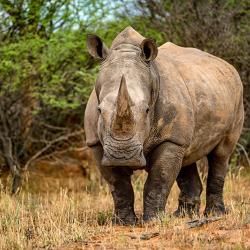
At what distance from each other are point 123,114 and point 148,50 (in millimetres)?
1042

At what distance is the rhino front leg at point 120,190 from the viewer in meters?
7.51

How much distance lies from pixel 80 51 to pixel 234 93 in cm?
529

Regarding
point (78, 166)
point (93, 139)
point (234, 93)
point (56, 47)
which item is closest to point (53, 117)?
point (78, 166)

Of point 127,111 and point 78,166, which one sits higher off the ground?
point 127,111

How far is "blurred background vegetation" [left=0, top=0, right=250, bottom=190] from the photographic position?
13133 millimetres

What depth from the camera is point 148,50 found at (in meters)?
7.31

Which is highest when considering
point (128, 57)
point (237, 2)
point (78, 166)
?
Result: point (237, 2)

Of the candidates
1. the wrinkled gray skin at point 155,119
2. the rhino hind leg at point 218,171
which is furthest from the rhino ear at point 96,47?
the rhino hind leg at point 218,171

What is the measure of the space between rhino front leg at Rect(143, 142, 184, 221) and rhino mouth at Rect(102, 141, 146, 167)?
0.77 m

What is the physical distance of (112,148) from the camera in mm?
6555

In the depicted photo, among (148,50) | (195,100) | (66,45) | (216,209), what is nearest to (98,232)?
(148,50)

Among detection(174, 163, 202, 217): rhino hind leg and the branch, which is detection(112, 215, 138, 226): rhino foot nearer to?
detection(174, 163, 202, 217): rhino hind leg

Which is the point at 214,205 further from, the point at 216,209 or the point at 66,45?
the point at 66,45

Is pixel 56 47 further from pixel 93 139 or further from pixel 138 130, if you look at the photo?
pixel 138 130
